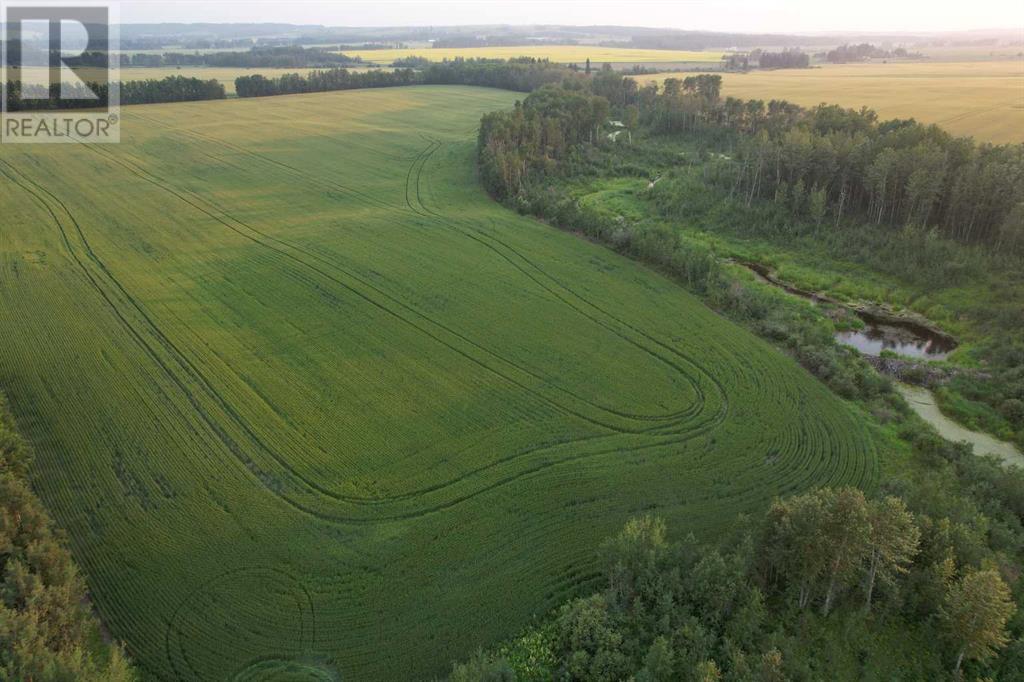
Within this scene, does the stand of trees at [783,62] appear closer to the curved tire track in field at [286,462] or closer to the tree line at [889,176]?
the tree line at [889,176]

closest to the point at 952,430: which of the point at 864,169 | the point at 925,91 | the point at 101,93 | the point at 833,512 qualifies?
the point at 833,512

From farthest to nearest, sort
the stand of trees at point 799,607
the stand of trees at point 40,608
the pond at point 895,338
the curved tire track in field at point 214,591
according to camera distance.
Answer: the pond at point 895,338
the curved tire track in field at point 214,591
the stand of trees at point 799,607
the stand of trees at point 40,608

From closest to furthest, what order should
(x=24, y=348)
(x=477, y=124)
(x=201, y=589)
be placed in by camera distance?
(x=201, y=589), (x=24, y=348), (x=477, y=124)

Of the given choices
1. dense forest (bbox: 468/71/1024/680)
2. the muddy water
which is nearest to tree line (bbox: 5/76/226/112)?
dense forest (bbox: 468/71/1024/680)

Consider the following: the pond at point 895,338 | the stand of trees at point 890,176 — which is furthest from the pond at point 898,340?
the stand of trees at point 890,176

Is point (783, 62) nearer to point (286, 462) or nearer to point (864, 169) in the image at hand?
point (864, 169)

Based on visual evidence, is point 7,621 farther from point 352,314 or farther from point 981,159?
point 981,159

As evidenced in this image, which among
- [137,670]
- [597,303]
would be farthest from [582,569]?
[597,303]

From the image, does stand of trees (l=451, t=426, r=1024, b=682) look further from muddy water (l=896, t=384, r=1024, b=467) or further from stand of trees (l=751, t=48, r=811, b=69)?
stand of trees (l=751, t=48, r=811, b=69)
